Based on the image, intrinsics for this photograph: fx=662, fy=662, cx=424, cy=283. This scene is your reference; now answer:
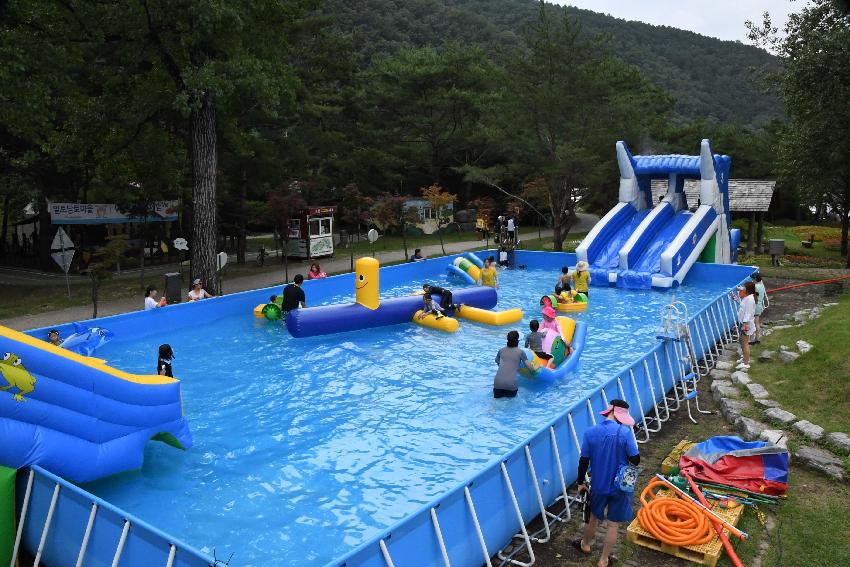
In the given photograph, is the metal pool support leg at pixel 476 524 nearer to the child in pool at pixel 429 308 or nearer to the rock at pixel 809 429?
the rock at pixel 809 429

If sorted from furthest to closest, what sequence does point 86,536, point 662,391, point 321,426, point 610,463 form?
point 662,391 < point 321,426 < point 610,463 < point 86,536

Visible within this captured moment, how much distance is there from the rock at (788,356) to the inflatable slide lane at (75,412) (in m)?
10.9

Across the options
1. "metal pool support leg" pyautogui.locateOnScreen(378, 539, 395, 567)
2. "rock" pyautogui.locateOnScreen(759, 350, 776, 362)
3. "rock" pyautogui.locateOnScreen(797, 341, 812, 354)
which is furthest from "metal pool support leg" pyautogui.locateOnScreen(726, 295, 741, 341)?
"metal pool support leg" pyautogui.locateOnScreen(378, 539, 395, 567)

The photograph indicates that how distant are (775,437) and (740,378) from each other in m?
2.89

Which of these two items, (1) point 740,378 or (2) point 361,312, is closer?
Answer: (1) point 740,378

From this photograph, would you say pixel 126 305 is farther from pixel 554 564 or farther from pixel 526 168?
pixel 526 168

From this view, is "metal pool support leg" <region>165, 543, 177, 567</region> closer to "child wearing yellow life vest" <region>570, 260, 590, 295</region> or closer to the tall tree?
"child wearing yellow life vest" <region>570, 260, 590, 295</region>

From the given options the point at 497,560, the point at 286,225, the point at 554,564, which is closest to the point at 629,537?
the point at 554,564

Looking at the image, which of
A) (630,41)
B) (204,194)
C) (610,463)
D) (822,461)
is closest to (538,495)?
(610,463)

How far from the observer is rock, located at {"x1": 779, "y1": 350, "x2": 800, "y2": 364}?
41.2ft

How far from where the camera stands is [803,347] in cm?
1290

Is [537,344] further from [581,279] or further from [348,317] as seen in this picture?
[581,279]

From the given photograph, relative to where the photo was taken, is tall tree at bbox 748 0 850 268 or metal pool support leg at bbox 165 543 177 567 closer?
metal pool support leg at bbox 165 543 177 567

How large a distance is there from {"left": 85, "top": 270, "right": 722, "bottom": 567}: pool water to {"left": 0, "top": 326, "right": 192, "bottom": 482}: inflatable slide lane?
1.74ft
